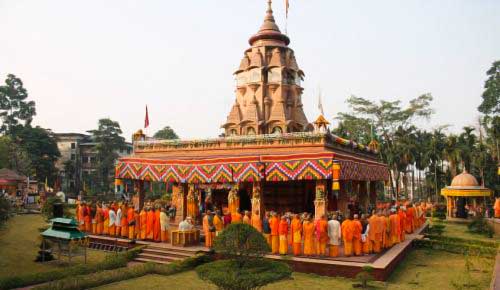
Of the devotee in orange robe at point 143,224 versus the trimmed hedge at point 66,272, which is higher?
the devotee in orange robe at point 143,224

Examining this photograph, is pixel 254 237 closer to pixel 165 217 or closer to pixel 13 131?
pixel 165 217

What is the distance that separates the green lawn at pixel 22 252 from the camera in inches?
487

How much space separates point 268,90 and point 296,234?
12883 millimetres

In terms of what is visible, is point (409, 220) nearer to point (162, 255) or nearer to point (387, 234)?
point (387, 234)

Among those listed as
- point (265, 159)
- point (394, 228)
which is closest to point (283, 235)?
point (265, 159)

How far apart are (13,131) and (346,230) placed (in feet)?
167

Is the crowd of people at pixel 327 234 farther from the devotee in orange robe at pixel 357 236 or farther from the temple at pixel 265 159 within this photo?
the temple at pixel 265 159

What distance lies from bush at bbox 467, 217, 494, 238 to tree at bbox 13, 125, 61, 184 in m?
44.0

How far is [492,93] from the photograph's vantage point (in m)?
50.7

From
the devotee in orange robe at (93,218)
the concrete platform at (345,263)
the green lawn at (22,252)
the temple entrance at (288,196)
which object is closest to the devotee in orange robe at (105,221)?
the devotee in orange robe at (93,218)

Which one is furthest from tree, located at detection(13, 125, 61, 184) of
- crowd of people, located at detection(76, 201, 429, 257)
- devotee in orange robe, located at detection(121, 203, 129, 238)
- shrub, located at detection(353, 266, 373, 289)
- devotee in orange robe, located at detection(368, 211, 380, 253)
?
shrub, located at detection(353, 266, 373, 289)

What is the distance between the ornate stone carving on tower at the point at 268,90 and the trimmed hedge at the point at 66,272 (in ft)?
38.1

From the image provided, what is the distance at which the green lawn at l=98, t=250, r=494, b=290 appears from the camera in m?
10.3

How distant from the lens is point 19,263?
42.7ft
